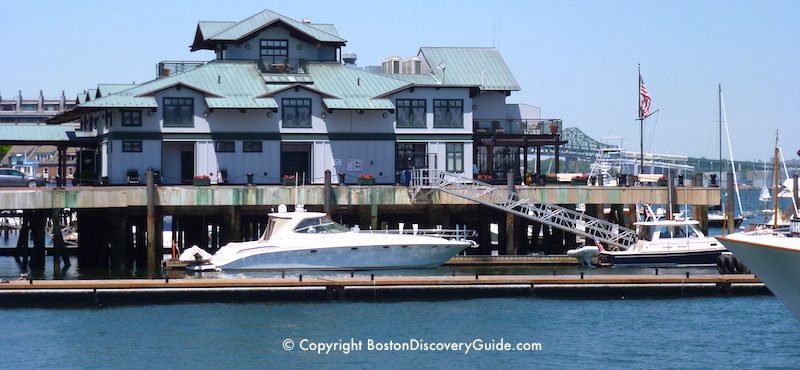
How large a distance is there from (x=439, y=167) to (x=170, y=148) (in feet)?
41.7

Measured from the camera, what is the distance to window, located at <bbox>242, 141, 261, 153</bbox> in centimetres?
6244

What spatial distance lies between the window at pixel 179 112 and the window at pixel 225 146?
4.85 ft

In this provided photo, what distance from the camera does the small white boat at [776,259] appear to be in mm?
35906

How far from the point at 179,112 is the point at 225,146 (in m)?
2.61

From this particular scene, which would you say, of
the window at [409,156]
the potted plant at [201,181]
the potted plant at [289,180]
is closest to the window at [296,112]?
the potted plant at [289,180]

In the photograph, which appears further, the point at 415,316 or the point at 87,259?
the point at 87,259

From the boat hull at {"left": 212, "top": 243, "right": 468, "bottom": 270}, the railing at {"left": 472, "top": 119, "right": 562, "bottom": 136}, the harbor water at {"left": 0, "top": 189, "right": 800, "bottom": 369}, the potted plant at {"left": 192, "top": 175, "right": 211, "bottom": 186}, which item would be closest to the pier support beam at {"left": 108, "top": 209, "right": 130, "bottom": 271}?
the potted plant at {"left": 192, "top": 175, "right": 211, "bottom": 186}

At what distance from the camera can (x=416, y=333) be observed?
39.7 meters

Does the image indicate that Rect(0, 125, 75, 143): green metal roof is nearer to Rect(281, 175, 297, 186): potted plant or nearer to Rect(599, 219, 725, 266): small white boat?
Rect(281, 175, 297, 186): potted plant

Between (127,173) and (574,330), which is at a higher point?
(127,173)

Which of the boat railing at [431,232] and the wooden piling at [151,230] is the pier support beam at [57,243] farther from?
the boat railing at [431,232]

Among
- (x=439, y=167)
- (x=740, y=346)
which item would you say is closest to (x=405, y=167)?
(x=439, y=167)

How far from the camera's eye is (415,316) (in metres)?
42.4

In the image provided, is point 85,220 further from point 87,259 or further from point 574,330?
point 574,330
